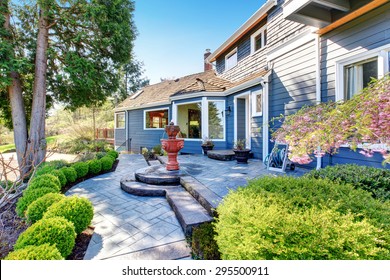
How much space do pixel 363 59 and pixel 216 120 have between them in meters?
5.37

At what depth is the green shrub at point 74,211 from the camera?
2408 mm

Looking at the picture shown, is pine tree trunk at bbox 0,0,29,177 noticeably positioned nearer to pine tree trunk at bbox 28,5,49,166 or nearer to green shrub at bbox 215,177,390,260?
pine tree trunk at bbox 28,5,49,166

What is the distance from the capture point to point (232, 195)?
1.91 meters

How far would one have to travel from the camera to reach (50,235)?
1.97 metres

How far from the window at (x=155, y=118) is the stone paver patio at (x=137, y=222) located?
7.20 m

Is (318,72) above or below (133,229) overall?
above

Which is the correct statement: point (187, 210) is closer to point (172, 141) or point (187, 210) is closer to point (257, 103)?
point (172, 141)

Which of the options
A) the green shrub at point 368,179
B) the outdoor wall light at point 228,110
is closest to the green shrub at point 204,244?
the green shrub at point 368,179

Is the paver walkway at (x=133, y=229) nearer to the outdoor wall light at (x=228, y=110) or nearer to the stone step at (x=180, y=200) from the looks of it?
the stone step at (x=180, y=200)

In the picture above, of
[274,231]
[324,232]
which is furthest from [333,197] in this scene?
[274,231]

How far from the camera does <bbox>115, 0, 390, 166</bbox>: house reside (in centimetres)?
367

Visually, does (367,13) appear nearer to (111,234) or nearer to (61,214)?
(111,234)

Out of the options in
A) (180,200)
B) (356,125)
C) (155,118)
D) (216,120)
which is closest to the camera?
(356,125)

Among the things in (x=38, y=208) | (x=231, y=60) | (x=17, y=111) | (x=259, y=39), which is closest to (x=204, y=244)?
(x=38, y=208)
